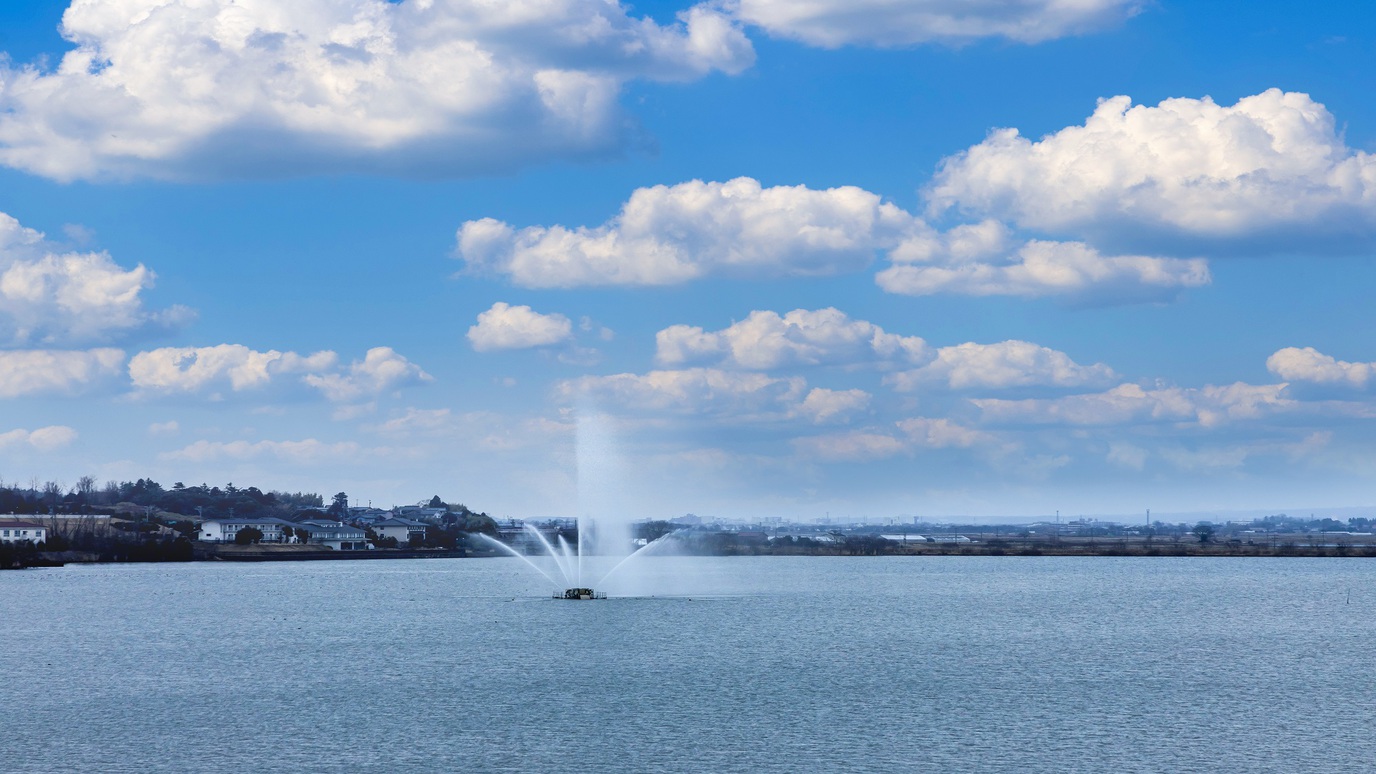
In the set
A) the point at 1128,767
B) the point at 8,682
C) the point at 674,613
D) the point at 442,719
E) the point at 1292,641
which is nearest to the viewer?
the point at 1128,767

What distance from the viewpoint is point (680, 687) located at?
234 feet

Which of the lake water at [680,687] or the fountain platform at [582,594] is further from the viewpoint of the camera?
the fountain platform at [582,594]

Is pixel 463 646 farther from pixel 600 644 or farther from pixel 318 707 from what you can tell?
pixel 318 707

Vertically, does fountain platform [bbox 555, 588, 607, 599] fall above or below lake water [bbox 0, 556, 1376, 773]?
above

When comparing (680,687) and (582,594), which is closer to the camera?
(680,687)

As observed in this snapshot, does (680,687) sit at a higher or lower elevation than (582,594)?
lower

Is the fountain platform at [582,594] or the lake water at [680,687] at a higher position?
the fountain platform at [582,594]

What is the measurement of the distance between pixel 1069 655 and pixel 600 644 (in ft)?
98.8

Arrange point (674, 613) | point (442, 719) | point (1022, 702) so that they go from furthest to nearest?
point (674, 613), point (1022, 702), point (442, 719)

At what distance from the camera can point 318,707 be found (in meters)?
64.2

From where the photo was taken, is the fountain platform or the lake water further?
the fountain platform

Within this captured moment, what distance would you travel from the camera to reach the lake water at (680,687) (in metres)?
52.8

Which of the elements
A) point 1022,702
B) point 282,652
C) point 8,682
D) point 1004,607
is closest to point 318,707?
point 8,682

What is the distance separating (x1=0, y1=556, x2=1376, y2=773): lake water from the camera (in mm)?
52750
